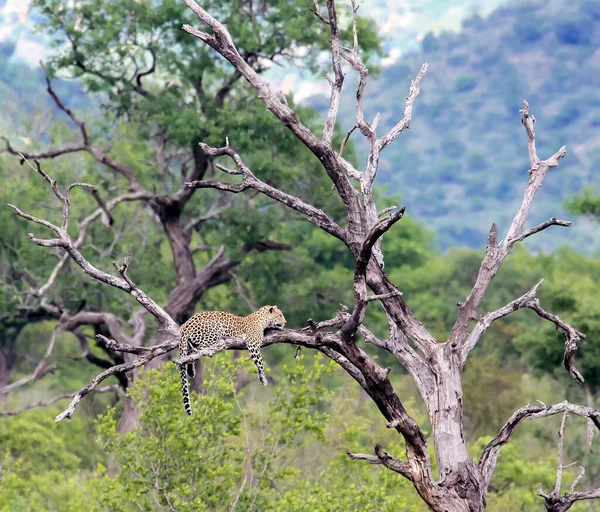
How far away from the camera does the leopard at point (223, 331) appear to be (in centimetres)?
1128

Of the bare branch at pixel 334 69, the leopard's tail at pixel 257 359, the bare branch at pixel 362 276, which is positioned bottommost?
the bare branch at pixel 362 276

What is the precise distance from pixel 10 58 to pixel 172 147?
170 meters

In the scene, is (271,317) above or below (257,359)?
above

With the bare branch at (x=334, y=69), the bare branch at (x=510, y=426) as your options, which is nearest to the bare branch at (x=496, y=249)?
the bare branch at (x=510, y=426)

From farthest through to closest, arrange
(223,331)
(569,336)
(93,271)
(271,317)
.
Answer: (271,317) → (223,331) → (569,336) → (93,271)

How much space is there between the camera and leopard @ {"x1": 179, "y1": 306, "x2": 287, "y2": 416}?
1128 centimetres

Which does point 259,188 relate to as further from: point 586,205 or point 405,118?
point 586,205

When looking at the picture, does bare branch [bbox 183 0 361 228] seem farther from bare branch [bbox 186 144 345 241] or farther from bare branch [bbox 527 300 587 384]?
bare branch [bbox 527 300 587 384]

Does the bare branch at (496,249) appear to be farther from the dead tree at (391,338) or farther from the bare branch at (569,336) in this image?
the bare branch at (569,336)

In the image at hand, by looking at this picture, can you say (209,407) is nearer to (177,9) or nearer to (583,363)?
(177,9)

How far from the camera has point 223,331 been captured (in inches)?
467

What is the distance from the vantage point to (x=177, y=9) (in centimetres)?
2730

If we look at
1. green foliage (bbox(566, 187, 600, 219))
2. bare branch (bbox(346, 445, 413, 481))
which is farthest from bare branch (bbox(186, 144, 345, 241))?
green foliage (bbox(566, 187, 600, 219))

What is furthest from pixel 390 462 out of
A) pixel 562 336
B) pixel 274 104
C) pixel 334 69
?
pixel 562 336
